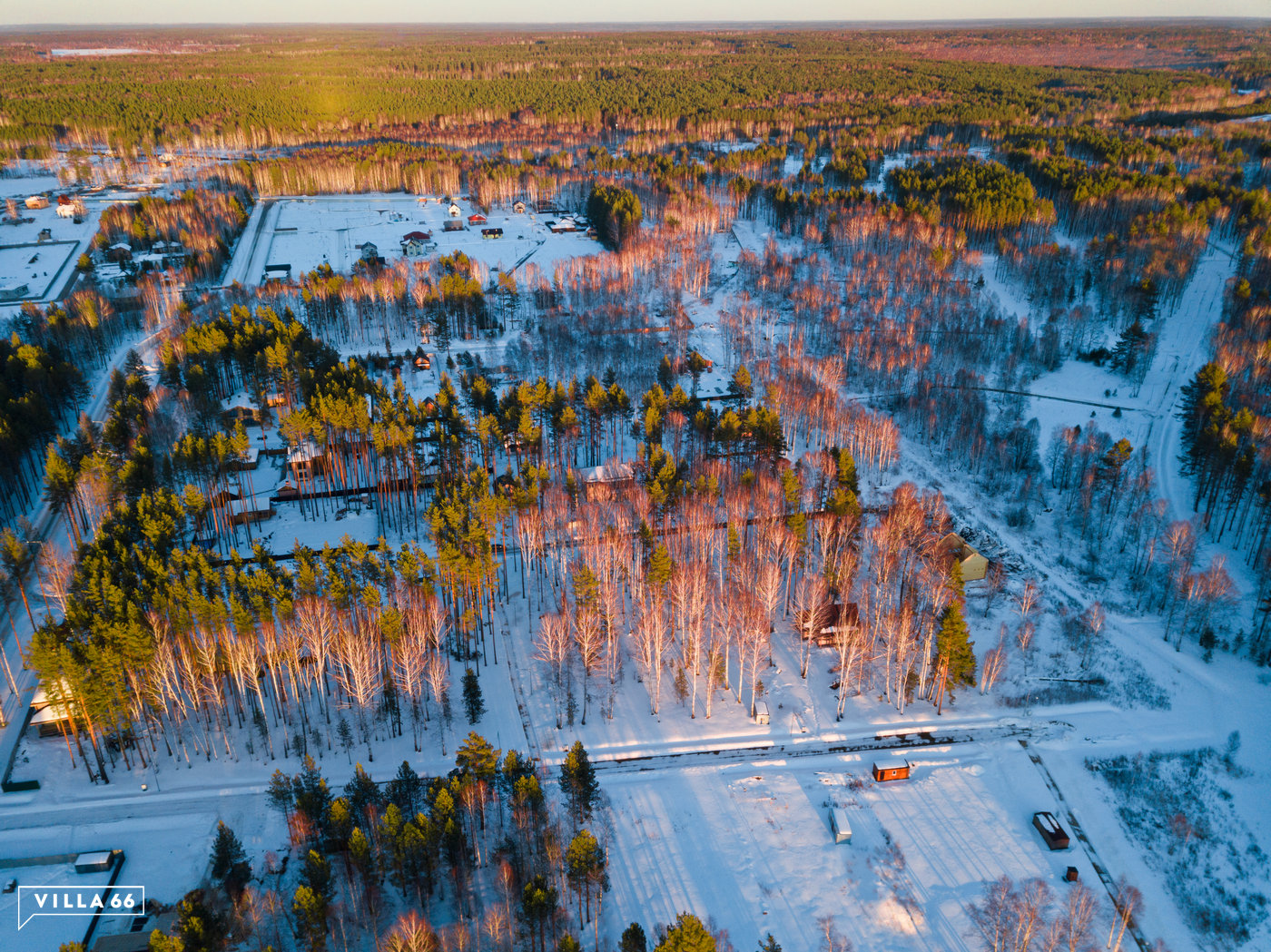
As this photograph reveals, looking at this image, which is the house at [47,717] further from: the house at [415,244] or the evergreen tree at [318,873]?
the house at [415,244]

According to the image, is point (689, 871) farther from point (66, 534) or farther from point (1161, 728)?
point (66, 534)

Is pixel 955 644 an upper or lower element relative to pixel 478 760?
lower

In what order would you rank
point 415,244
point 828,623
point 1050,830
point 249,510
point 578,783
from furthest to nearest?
point 415,244, point 249,510, point 828,623, point 1050,830, point 578,783

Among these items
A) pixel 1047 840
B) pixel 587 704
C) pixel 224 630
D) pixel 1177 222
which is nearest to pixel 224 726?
pixel 224 630

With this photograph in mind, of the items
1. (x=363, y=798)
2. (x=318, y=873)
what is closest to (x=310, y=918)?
(x=318, y=873)

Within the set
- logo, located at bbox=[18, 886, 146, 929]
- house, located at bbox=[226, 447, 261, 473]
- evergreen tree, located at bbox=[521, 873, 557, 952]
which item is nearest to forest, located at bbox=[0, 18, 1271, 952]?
evergreen tree, located at bbox=[521, 873, 557, 952]

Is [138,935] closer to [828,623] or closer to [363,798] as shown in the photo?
[363,798]
